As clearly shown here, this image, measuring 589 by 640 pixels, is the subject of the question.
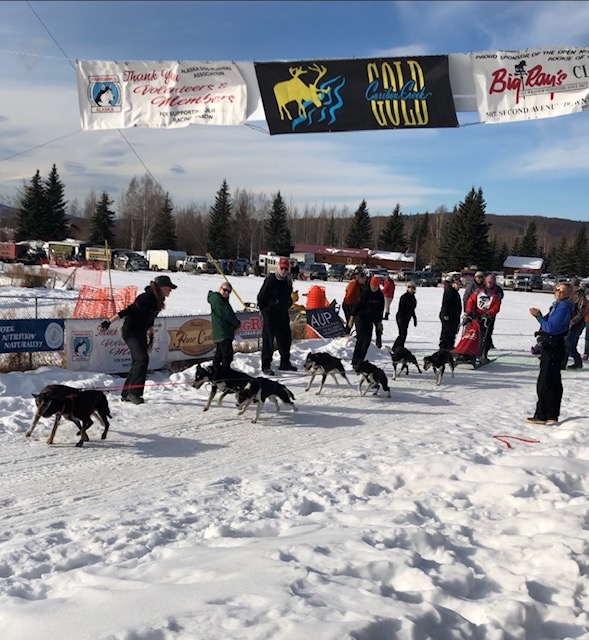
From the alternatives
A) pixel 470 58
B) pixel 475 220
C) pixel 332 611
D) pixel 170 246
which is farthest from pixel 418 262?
pixel 332 611

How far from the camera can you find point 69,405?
6.10 metres

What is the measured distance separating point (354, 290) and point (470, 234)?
201ft

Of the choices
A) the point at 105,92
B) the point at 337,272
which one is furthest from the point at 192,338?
the point at 337,272

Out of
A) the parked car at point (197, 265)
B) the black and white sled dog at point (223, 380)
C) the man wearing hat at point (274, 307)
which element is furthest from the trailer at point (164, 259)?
the black and white sled dog at point (223, 380)

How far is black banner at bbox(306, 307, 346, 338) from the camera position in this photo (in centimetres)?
1489

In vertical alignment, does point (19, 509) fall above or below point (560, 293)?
below

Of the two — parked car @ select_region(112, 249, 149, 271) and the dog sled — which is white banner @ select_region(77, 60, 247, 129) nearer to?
the dog sled

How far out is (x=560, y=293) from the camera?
7.54 m

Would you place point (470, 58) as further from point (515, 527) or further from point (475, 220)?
point (475, 220)

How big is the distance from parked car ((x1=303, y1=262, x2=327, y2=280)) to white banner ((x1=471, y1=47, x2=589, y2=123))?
4546 centimetres

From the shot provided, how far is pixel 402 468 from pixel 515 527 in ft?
4.86

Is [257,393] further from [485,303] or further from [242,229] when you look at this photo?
[242,229]

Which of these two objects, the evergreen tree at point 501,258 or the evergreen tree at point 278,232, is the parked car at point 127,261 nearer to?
the evergreen tree at point 278,232

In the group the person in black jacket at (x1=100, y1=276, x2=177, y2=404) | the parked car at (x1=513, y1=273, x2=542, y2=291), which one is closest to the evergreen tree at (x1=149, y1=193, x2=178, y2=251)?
the parked car at (x1=513, y1=273, x2=542, y2=291)
